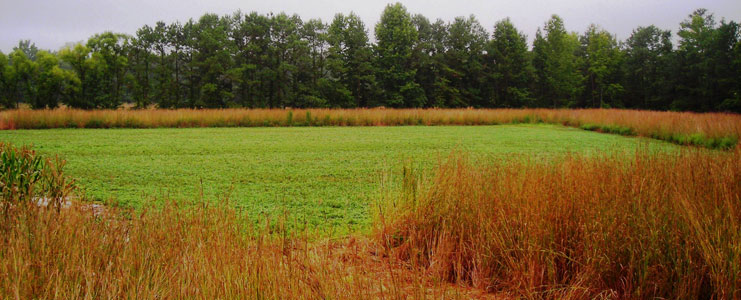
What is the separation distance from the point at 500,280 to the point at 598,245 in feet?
1.67

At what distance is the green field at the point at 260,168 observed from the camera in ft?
13.0

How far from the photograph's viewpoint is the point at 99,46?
89.8 feet

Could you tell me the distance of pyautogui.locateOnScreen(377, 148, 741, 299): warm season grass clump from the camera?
2086mm

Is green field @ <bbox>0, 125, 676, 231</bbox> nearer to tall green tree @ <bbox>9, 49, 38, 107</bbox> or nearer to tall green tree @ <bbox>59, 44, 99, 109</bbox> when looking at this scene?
tall green tree @ <bbox>59, 44, 99, 109</bbox>

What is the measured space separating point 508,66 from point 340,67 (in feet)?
44.2

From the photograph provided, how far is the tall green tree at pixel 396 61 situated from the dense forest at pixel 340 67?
0.08 m

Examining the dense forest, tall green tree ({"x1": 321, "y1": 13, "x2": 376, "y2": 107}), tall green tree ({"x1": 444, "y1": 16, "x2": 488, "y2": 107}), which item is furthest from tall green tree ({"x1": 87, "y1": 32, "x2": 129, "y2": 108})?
tall green tree ({"x1": 444, "y1": 16, "x2": 488, "y2": 107})

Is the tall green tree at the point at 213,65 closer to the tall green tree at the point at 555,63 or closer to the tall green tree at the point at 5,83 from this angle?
the tall green tree at the point at 5,83

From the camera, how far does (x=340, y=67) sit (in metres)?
28.5

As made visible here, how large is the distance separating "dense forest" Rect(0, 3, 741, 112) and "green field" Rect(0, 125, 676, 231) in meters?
19.1

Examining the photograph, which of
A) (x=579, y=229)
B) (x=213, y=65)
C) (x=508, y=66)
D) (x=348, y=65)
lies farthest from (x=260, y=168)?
(x=508, y=66)

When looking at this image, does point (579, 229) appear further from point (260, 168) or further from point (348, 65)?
point (348, 65)

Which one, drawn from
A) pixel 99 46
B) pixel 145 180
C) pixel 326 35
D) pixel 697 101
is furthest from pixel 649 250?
pixel 697 101

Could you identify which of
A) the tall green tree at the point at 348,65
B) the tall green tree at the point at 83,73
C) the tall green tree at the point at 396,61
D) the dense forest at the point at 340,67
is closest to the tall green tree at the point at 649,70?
the dense forest at the point at 340,67
